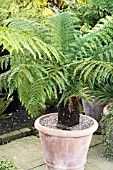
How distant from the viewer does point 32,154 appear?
9.76 feet

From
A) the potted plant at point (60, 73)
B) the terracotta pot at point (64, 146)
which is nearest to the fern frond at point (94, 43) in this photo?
the potted plant at point (60, 73)

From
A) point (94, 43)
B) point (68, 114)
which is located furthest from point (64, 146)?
point (94, 43)

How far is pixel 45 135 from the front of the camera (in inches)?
95.8

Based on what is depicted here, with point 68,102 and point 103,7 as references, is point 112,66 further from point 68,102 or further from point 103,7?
point 103,7

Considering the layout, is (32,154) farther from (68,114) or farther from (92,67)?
(92,67)

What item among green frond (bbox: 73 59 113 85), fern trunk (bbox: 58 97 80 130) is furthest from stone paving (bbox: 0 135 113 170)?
green frond (bbox: 73 59 113 85)

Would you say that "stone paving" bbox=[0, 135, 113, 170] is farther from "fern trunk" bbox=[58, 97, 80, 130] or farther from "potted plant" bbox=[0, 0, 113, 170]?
"fern trunk" bbox=[58, 97, 80, 130]

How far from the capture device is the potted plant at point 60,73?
2127 mm

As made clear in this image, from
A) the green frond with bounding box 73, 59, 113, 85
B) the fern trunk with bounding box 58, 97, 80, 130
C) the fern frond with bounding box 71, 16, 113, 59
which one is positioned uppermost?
the fern frond with bounding box 71, 16, 113, 59

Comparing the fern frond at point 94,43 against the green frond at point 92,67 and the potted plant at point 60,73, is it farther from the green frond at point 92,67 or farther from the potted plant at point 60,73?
the green frond at point 92,67

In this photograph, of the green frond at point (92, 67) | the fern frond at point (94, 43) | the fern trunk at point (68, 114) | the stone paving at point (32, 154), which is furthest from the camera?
the stone paving at point (32, 154)

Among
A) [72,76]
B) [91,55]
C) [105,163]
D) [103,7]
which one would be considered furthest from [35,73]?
[103,7]

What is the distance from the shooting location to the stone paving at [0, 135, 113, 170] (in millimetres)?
2768

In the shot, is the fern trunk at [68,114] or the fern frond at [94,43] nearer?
the fern frond at [94,43]
